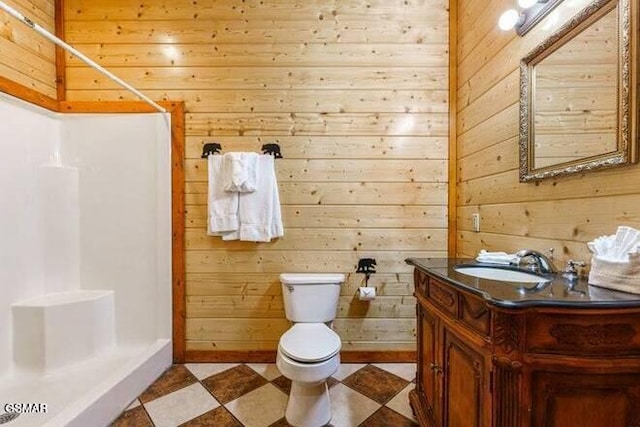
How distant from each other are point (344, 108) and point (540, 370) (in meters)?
1.83

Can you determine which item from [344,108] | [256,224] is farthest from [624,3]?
[256,224]

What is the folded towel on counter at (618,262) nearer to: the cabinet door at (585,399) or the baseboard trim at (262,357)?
the cabinet door at (585,399)

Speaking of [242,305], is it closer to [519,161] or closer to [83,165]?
[83,165]

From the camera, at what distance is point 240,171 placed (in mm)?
2023

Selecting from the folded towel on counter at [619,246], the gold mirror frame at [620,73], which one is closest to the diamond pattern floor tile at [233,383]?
the folded towel on counter at [619,246]

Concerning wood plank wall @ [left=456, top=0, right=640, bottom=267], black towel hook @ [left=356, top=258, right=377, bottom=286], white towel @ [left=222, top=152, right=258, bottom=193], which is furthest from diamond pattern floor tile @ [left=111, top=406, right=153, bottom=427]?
wood plank wall @ [left=456, top=0, right=640, bottom=267]

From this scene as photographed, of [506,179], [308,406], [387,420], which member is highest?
[506,179]

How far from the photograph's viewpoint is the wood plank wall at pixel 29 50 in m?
1.84

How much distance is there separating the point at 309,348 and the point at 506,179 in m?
1.35

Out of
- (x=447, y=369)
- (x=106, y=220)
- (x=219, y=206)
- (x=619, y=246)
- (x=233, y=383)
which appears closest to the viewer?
(x=619, y=246)

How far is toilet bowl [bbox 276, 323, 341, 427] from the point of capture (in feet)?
4.79

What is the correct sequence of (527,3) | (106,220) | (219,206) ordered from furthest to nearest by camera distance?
(106,220), (219,206), (527,3)

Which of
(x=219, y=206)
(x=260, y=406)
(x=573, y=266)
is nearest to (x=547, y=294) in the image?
(x=573, y=266)

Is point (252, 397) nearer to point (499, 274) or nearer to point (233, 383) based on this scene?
point (233, 383)
